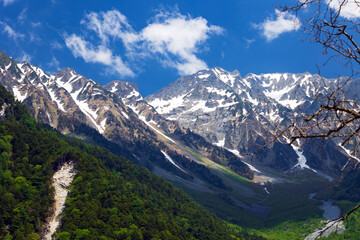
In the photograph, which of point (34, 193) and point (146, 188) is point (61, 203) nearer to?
point (34, 193)

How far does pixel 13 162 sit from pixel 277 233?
153529mm

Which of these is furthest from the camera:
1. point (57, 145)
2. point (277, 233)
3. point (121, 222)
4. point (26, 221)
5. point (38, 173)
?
point (277, 233)

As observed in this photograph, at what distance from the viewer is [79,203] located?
82.0m

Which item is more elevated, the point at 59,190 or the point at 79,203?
the point at 79,203

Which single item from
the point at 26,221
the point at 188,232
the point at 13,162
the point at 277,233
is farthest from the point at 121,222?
the point at 277,233

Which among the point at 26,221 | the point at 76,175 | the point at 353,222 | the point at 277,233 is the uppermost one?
the point at 353,222

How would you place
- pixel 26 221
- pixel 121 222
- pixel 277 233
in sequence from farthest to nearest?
pixel 277 233 → pixel 121 222 → pixel 26 221

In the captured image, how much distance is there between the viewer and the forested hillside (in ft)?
230

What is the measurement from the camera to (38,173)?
92375mm

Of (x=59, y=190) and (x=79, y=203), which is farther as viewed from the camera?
(x=59, y=190)

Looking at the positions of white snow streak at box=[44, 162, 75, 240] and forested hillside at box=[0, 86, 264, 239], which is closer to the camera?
forested hillside at box=[0, 86, 264, 239]

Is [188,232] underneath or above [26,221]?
above

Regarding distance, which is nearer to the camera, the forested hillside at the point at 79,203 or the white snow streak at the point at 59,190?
the forested hillside at the point at 79,203

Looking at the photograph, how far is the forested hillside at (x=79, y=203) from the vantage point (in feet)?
230
